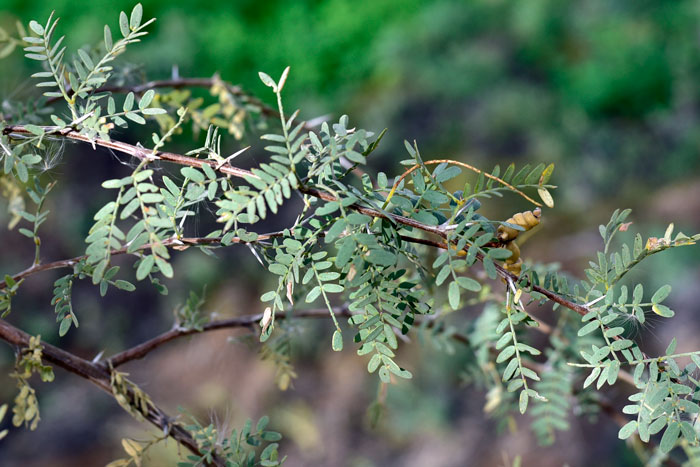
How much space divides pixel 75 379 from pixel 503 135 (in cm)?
251

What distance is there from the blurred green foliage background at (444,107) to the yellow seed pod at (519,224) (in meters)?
1.92

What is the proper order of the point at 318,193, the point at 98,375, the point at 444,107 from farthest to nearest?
the point at 444,107 → the point at 98,375 → the point at 318,193

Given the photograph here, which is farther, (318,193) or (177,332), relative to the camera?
(177,332)

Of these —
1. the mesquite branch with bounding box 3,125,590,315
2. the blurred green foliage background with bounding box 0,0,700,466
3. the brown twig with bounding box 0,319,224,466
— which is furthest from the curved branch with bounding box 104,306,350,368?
the blurred green foliage background with bounding box 0,0,700,466

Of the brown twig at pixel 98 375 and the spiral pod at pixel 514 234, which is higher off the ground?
the spiral pod at pixel 514 234

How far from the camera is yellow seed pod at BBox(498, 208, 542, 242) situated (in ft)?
1.64

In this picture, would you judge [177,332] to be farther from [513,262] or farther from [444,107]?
[444,107]

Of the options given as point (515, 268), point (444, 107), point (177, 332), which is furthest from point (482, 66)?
point (515, 268)

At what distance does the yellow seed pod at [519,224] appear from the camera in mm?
500

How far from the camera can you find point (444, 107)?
3486 mm

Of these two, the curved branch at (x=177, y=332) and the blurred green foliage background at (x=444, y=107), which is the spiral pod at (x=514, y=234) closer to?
the curved branch at (x=177, y=332)

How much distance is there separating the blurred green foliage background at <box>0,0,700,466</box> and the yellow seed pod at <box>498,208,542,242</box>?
192 cm

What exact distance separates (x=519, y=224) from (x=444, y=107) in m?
3.07

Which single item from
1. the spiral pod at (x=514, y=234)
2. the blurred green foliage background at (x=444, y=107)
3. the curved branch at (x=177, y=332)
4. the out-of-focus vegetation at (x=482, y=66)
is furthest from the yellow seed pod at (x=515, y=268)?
the out-of-focus vegetation at (x=482, y=66)
